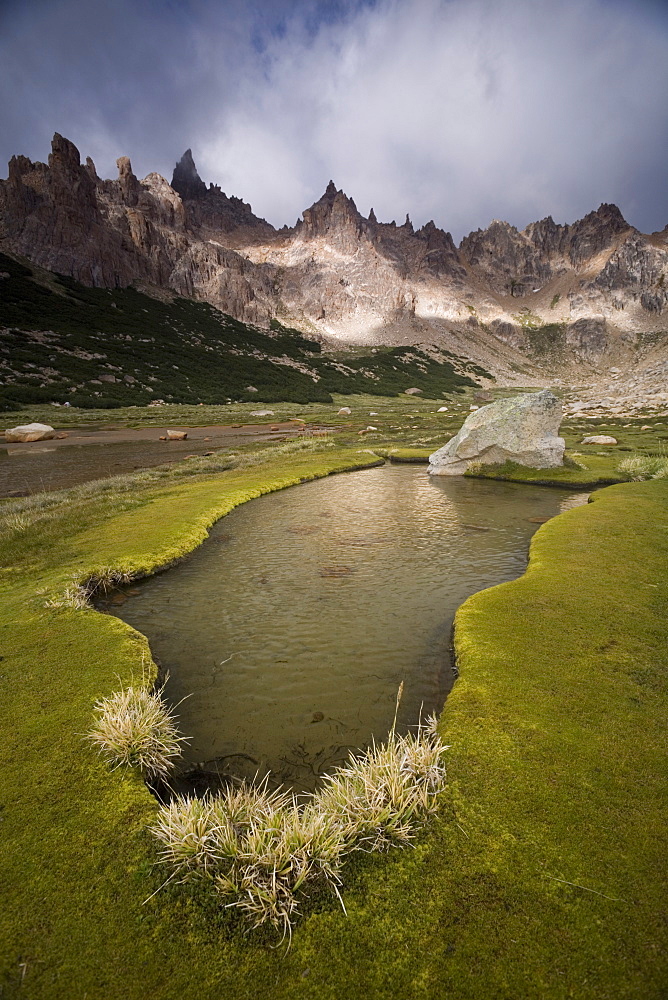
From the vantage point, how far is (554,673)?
25.5ft

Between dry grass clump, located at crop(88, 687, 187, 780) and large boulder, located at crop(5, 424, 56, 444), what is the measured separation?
217 ft

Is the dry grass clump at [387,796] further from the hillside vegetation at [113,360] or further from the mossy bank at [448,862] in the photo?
the hillside vegetation at [113,360]

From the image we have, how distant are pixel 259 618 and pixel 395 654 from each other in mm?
3659

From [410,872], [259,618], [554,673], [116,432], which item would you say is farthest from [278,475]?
[116,432]

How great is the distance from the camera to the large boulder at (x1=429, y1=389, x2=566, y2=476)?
30000mm

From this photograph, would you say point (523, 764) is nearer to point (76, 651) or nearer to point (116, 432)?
point (76, 651)

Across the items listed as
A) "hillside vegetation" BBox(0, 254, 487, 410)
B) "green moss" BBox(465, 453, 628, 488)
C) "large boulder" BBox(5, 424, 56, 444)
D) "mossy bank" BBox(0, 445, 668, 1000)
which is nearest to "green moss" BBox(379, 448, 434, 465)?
"green moss" BBox(465, 453, 628, 488)

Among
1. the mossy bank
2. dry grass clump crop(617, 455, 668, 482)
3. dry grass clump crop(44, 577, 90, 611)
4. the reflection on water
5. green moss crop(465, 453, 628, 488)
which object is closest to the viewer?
the mossy bank

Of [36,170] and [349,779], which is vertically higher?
[36,170]

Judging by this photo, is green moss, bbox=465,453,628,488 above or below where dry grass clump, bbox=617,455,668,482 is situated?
below

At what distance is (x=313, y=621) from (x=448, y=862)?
6.87m

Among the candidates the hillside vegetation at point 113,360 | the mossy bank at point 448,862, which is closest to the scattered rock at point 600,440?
the mossy bank at point 448,862

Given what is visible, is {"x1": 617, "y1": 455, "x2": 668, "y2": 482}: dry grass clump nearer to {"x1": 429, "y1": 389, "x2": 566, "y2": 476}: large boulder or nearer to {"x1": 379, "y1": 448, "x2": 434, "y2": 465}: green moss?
{"x1": 429, "y1": 389, "x2": 566, "y2": 476}: large boulder

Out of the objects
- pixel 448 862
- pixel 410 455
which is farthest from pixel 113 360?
pixel 448 862
